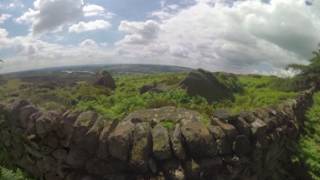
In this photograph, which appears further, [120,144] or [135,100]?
[135,100]

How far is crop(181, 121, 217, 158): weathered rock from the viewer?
8.51 m

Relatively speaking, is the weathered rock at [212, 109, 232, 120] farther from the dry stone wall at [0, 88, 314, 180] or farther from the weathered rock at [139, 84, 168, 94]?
the weathered rock at [139, 84, 168, 94]

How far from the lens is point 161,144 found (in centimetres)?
826

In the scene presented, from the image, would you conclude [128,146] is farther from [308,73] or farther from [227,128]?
[308,73]

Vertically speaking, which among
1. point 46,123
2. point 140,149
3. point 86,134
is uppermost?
point 46,123

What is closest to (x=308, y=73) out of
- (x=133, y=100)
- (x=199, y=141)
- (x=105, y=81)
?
(x=105, y=81)

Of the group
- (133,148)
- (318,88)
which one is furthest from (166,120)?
(318,88)

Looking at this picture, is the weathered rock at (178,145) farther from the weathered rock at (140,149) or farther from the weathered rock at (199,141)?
the weathered rock at (140,149)

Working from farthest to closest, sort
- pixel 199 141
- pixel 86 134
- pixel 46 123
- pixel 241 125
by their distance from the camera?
1. pixel 241 125
2. pixel 46 123
3. pixel 199 141
4. pixel 86 134

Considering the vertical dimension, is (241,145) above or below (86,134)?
below

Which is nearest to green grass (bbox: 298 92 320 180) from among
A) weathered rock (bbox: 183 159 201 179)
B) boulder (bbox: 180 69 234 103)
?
weathered rock (bbox: 183 159 201 179)

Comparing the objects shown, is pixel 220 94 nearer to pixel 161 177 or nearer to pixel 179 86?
pixel 179 86

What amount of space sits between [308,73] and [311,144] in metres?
18.7

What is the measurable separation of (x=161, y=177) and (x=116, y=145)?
1023 mm
